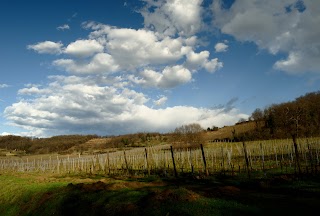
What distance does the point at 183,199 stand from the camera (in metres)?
17.2

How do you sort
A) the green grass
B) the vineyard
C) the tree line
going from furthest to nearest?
the tree line → the vineyard → the green grass

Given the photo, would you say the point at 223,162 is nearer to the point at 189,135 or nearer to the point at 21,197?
the point at 21,197

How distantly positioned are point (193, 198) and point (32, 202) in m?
16.8

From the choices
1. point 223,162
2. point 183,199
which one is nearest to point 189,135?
point 223,162

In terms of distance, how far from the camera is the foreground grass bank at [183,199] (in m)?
16.1

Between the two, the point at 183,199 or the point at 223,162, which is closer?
the point at 183,199

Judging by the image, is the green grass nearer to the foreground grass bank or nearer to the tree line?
the foreground grass bank

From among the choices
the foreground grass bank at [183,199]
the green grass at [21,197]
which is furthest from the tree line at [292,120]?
the green grass at [21,197]

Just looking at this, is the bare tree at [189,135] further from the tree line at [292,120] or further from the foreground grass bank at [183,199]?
the foreground grass bank at [183,199]

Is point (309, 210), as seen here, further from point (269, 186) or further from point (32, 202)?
point (32, 202)

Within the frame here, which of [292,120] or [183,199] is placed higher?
[292,120]

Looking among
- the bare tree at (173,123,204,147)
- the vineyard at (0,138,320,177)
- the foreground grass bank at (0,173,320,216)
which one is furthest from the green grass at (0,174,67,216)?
the bare tree at (173,123,204,147)

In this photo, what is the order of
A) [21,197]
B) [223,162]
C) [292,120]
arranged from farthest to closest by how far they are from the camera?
[292,120]
[223,162]
[21,197]

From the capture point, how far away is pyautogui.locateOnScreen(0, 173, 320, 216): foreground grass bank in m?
16.1
